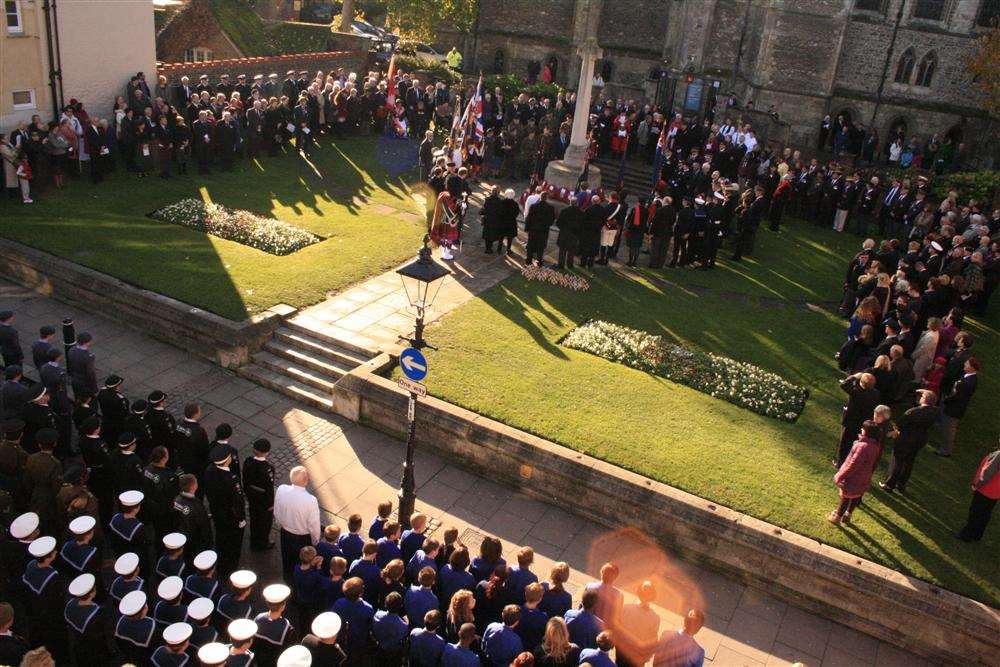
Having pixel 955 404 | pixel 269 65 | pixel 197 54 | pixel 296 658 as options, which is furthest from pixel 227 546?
pixel 197 54

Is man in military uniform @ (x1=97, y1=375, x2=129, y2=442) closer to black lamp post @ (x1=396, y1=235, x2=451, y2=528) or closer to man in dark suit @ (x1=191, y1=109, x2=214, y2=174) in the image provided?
black lamp post @ (x1=396, y1=235, x2=451, y2=528)

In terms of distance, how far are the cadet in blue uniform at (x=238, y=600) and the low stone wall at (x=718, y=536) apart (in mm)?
4819

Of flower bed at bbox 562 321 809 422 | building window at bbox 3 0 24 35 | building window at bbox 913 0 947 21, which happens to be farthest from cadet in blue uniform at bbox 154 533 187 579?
building window at bbox 913 0 947 21

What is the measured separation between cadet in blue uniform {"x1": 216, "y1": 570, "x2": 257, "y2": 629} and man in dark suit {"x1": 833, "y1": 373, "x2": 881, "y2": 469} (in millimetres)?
8690

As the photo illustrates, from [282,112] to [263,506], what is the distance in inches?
701

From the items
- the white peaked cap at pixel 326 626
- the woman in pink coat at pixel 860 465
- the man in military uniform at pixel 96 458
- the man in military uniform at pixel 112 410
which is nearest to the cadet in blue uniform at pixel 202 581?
the white peaked cap at pixel 326 626

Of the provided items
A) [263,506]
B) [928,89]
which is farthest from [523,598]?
[928,89]

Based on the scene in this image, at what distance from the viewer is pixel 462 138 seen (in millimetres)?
24156

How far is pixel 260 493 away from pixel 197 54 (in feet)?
107

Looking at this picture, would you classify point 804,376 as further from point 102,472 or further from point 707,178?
point 102,472

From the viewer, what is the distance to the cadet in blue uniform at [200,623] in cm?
729

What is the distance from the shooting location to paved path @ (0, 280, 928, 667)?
9.79m

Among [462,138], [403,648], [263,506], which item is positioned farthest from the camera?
[462,138]

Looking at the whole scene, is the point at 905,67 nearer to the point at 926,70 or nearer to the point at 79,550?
the point at 926,70
